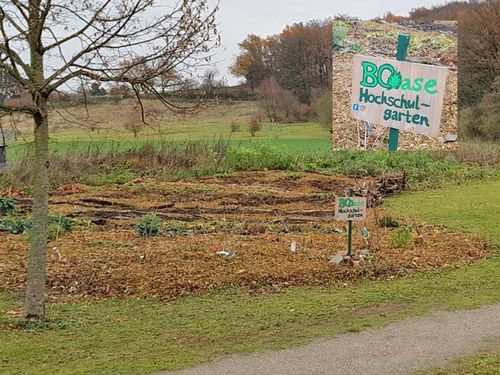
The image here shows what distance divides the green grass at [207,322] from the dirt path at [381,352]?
0.25m

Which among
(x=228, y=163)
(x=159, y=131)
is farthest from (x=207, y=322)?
(x=228, y=163)

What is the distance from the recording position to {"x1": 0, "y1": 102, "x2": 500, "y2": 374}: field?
610 cm

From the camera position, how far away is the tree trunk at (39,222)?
20.9 ft

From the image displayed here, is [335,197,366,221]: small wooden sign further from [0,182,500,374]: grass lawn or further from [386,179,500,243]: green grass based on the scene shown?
[386,179,500,243]: green grass

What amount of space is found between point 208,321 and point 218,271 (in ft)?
5.97

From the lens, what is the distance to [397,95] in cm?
1320

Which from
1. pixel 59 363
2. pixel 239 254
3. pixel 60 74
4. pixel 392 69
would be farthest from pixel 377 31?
pixel 59 363

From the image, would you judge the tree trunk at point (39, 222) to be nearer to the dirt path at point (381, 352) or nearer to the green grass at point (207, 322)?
the green grass at point (207, 322)

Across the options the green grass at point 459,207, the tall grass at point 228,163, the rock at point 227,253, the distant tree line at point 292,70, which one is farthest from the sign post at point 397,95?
the distant tree line at point 292,70

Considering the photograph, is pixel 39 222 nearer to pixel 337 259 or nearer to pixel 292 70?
pixel 337 259

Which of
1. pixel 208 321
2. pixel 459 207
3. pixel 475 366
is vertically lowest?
pixel 459 207

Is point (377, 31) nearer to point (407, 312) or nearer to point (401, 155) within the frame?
point (401, 155)

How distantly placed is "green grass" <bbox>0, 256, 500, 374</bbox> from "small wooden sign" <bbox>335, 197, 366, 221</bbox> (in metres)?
0.97

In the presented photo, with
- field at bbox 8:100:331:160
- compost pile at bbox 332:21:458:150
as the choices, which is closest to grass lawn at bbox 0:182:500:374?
field at bbox 8:100:331:160
